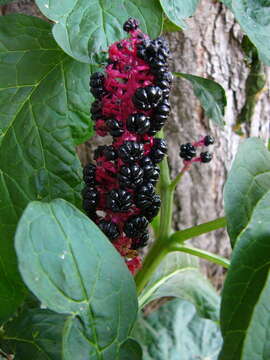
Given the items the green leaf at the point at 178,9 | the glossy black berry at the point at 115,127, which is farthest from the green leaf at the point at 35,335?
the green leaf at the point at 178,9

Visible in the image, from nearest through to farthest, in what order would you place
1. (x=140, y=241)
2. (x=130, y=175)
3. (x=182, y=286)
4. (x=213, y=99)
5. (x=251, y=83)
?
1. (x=130, y=175)
2. (x=140, y=241)
3. (x=213, y=99)
4. (x=182, y=286)
5. (x=251, y=83)

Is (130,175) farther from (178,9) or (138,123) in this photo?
(178,9)

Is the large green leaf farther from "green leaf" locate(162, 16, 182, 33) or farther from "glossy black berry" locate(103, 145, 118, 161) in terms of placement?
"green leaf" locate(162, 16, 182, 33)

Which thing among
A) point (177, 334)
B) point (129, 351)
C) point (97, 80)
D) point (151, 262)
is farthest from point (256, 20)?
point (177, 334)

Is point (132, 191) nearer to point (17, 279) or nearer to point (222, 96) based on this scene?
point (17, 279)

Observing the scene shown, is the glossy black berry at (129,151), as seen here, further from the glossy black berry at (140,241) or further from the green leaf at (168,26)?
the green leaf at (168,26)

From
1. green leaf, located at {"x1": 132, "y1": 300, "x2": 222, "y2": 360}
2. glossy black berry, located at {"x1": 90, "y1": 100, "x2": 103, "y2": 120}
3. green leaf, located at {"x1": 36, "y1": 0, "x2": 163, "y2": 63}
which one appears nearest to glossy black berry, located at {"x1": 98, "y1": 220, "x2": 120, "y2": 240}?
glossy black berry, located at {"x1": 90, "y1": 100, "x2": 103, "y2": 120}

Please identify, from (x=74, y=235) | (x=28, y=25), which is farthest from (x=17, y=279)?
(x=28, y=25)
